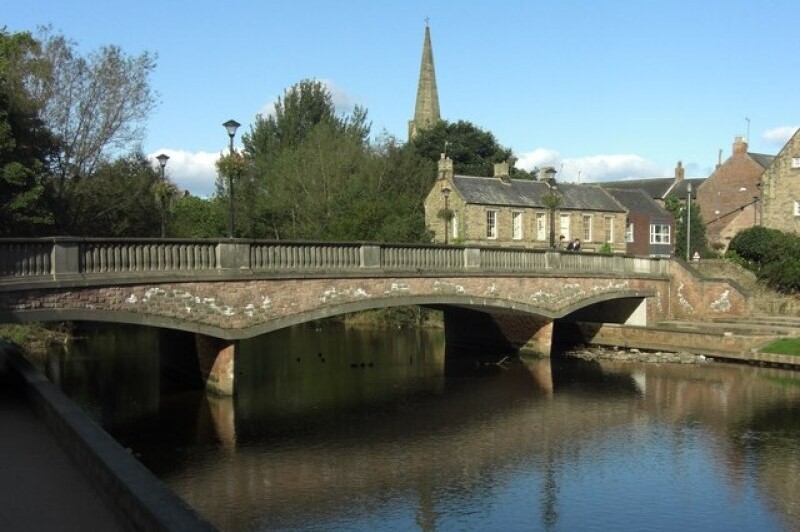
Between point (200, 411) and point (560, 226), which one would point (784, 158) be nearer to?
point (560, 226)

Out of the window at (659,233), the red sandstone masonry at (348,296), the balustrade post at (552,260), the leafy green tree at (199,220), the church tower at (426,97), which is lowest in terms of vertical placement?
the red sandstone masonry at (348,296)

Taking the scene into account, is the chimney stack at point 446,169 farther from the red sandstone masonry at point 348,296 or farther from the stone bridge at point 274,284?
the red sandstone masonry at point 348,296

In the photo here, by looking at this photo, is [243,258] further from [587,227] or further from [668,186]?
[668,186]

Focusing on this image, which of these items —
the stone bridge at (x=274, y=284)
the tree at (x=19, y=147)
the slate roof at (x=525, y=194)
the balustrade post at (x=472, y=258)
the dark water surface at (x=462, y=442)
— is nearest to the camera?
the dark water surface at (x=462, y=442)

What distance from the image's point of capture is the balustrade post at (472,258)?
2633 centimetres

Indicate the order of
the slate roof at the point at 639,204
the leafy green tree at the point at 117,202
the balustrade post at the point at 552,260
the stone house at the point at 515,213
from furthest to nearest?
1. the slate roof at the point at 639,204
2. the stone house at the point at 515,213
3. the leafy green tree at the point at 117,202
4. the balustrade post at the point at 552,260

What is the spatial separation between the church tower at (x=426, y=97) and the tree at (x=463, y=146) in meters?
13.7

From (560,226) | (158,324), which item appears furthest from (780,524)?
(560,226)

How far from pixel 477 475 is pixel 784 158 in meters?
38.9

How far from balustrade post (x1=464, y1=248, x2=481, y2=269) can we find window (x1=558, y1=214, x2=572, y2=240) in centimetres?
2220

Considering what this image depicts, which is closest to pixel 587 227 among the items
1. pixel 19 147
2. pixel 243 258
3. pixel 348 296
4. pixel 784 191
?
pixel 784 191

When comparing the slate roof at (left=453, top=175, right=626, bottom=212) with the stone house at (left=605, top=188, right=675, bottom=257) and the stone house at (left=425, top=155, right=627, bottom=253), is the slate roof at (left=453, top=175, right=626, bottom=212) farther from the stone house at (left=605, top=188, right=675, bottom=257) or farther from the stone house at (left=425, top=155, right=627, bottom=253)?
the stone house at (left=605, top=188, right=675, bottom=257)

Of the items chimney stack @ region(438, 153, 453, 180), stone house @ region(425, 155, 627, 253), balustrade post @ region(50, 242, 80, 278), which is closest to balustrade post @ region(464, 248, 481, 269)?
balustrade post @ region(50, 242, 80, 278)

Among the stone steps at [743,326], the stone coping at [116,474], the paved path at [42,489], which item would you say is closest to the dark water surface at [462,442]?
the stone steps at [743,326]
